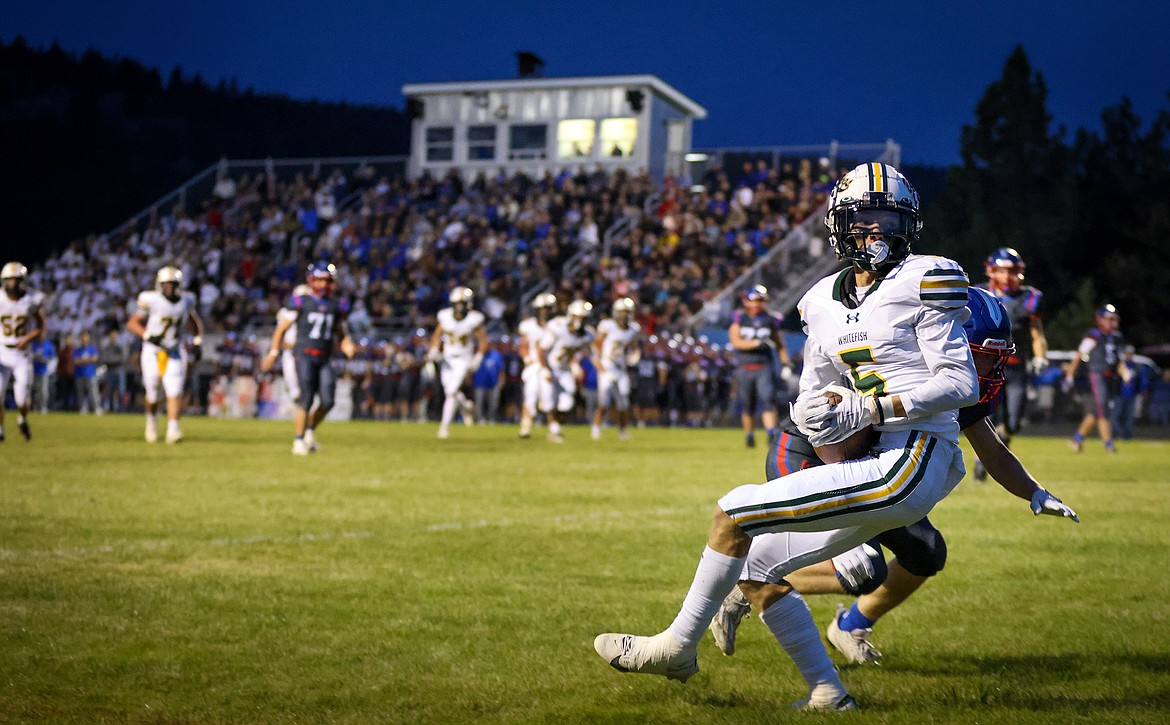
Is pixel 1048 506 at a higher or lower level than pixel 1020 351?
lower

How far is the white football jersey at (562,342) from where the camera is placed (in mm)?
22797

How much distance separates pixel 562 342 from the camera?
2283 cm

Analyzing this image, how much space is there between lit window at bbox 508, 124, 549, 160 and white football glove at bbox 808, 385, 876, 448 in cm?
3902

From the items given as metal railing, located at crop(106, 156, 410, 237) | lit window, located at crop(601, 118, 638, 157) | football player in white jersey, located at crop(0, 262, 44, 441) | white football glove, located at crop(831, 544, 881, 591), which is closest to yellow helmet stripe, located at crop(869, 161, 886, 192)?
white football glove, located at crop(831, 544, 881, 591)

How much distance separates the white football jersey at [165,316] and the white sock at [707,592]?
14224mm

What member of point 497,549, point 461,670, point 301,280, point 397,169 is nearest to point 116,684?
point 461,670

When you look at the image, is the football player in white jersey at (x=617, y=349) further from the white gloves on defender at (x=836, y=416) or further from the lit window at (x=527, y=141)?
the lit window at (x=527, y=141)

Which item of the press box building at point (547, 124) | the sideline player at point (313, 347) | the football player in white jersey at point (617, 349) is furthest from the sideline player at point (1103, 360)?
the press box building at point (547, 124)

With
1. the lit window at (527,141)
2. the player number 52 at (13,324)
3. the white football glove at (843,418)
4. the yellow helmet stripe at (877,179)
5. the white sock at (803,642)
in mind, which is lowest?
the white sock at (803,642)

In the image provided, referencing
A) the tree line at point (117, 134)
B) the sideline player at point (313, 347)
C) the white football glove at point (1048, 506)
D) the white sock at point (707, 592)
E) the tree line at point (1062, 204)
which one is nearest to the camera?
the white sock at point (707, 592)

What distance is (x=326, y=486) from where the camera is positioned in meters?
11.9

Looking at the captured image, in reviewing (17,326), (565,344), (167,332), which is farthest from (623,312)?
(17,326)

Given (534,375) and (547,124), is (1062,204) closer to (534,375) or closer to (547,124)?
(547,124)

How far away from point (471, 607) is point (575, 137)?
3691 cm
